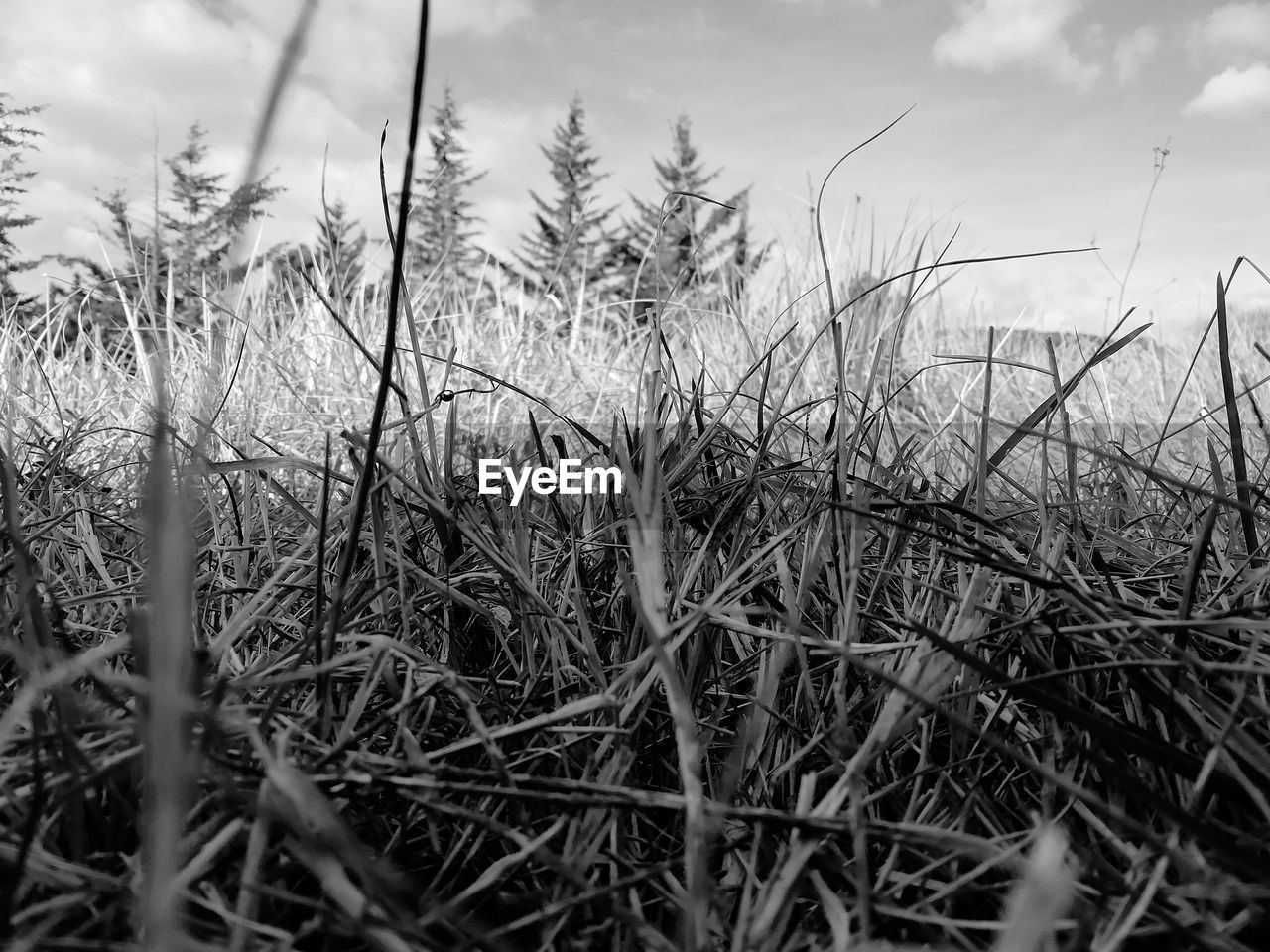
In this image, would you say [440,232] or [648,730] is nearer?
[648,730]

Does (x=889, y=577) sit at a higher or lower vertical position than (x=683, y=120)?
lower

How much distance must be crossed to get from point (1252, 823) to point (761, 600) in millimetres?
299

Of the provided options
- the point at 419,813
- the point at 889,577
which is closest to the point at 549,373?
the point at 889,577

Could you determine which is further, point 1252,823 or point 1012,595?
point 1012,595

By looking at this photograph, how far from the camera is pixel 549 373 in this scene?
10.9 ft

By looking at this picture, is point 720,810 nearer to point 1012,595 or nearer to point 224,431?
point 1012,595

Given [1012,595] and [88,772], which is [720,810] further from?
[1012,595]

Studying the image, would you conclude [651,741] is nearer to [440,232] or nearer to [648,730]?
[648,730]

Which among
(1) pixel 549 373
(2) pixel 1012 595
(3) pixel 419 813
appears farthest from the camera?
(1) pixel 549 373

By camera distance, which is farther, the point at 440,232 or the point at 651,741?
the point at 440,232

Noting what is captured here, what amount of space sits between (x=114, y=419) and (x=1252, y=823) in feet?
8.39

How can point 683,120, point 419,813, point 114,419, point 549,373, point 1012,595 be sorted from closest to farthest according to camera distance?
point 419,813
point 1012,595
point 114,419
point 549,373
point 683,120

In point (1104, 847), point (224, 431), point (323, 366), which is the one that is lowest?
point (1104, 847)

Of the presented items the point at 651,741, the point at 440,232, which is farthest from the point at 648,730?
the point at 440,232
